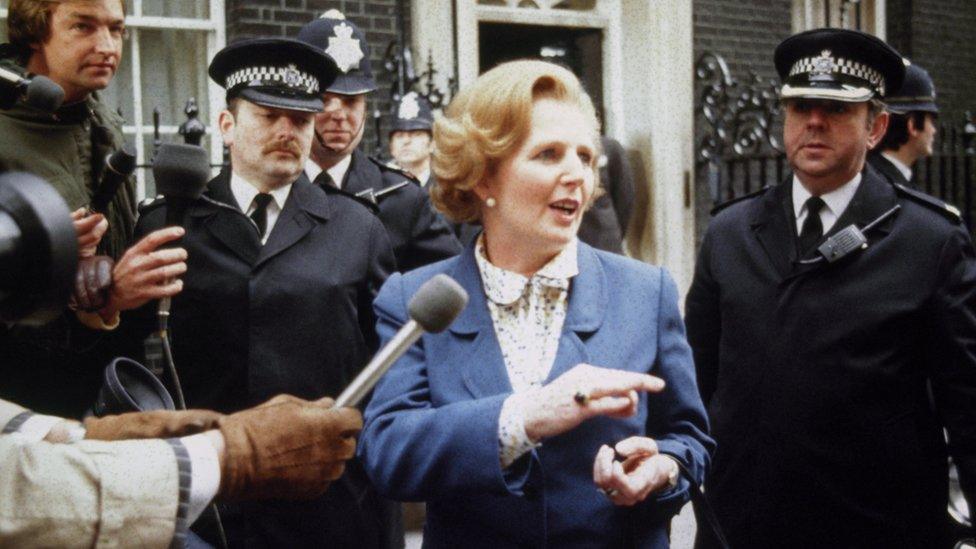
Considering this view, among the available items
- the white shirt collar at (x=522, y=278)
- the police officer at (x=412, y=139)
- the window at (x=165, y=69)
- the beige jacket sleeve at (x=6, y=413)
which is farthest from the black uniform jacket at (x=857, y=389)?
the window at (x=165, y=69)

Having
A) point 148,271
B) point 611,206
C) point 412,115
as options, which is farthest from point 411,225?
point 611,206

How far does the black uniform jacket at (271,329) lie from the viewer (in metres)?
3.42

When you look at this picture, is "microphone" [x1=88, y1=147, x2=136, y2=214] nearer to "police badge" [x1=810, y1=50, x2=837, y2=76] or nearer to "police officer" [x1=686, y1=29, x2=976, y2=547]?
"police officer" [x1=686, y1=29, x2=976, y2=547]

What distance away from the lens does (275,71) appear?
370 cm

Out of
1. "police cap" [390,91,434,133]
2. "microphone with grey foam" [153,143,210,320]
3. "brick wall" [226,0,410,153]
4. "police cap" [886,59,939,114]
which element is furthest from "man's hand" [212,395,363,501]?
"brick wall" [226,0,410,153]

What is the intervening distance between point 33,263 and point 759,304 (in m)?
2.34

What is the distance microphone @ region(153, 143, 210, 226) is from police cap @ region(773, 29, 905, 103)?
1786 millimetres

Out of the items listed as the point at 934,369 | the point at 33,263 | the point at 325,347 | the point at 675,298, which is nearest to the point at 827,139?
the point at 934,369

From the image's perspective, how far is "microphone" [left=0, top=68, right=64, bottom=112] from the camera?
2.72 metres

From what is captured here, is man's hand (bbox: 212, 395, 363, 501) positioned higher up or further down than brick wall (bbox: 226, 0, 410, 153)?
further down

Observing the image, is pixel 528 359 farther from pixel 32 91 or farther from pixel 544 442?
pixel 32 91

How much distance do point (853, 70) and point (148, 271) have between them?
85.9 inches

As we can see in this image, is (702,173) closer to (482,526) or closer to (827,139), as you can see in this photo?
(827,139)

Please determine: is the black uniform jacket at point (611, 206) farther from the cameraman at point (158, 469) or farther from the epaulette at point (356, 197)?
the cameraman at point (158, 469)
